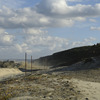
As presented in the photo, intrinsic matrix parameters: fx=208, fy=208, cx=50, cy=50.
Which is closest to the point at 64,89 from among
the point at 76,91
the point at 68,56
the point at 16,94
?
the point at 76,91

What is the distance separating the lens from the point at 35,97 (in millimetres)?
9922

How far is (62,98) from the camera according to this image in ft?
32.8

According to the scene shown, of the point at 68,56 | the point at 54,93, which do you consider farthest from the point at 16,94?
the point at 68,56

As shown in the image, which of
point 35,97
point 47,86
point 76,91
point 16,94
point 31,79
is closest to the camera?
point 35,97

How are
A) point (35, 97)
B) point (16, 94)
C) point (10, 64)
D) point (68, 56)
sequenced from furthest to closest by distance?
point (68, 56) → point (10, 64) → point (16, 94) → point (35, 97)

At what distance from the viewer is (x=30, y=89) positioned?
11781 mm

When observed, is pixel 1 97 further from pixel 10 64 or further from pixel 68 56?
pixel 68 56

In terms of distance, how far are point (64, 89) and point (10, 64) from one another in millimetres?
30703

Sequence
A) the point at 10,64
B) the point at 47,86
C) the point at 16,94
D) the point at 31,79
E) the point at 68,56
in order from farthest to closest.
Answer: the point at 68,56 → the point at 10,64 → the point at 31,79 → the point at 47,86 → the point at 16,94

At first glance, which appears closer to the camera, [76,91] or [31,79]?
[76,91]

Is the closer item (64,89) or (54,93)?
(54,93)

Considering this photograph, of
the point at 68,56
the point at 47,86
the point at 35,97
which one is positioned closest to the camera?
the point at 35,97

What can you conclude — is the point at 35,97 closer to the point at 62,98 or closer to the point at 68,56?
the point at 62,98

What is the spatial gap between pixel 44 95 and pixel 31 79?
4.97 meters
